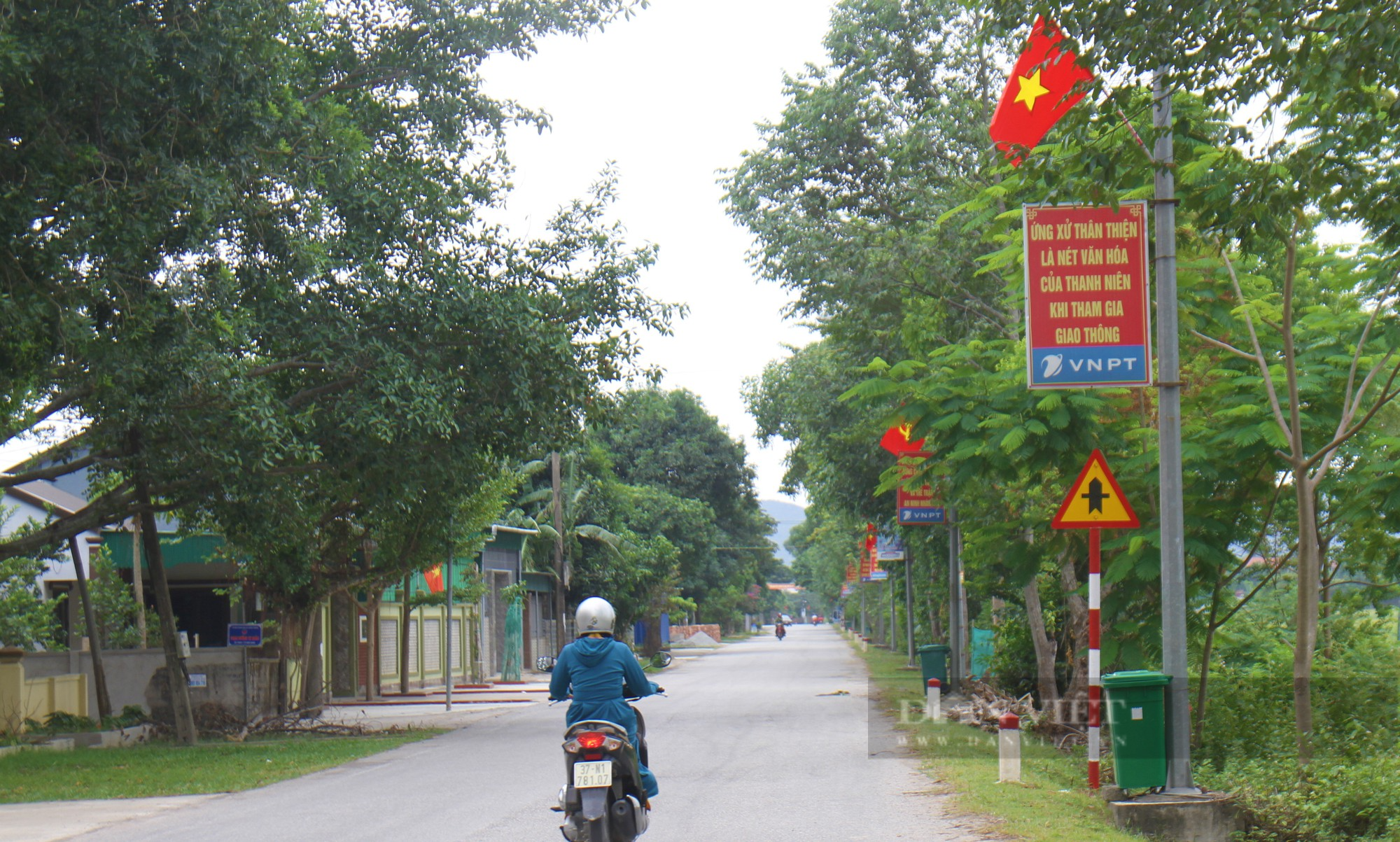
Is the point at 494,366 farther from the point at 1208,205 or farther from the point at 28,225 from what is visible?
the point at 1208,205

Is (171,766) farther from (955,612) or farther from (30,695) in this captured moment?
(955,612)

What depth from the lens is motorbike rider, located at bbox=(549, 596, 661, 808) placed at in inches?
333

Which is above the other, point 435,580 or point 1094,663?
point 1094,663

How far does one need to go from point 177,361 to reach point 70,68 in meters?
2.79

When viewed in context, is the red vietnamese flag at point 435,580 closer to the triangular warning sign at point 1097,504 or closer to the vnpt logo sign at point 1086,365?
the triangular warning sign at point 1097,504

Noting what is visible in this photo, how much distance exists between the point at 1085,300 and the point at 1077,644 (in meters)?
7.94

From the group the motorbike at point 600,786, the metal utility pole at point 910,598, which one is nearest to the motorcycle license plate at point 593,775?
the motorbike at point 600,786

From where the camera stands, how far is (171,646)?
18.9 m

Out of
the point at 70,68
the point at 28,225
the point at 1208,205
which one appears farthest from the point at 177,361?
the point at 1208,205

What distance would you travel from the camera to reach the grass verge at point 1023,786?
31.8ft

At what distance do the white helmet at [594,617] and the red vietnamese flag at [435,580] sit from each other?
93.1 ft

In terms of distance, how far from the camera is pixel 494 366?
58.9ft

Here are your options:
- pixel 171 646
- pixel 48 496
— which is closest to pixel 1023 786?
pixel 171 646

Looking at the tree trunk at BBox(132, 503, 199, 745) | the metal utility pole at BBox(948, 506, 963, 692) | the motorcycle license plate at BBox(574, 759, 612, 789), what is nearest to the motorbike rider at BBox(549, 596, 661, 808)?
the motorcycle license plate at BBox(574, 759, 612, 789)
